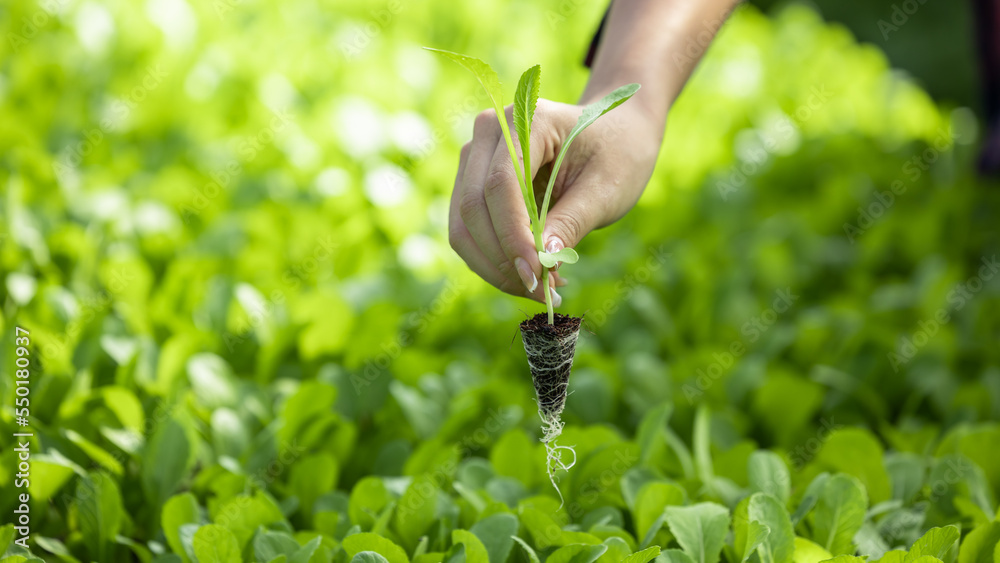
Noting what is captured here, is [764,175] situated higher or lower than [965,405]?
higher

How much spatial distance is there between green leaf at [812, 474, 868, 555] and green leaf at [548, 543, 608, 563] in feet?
1.21

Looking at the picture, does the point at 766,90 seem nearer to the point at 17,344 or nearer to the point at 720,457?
the point at 720,457

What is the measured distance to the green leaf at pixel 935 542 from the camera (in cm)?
104

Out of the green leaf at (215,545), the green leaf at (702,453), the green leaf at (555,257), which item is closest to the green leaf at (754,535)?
the green leaf at (702,453)

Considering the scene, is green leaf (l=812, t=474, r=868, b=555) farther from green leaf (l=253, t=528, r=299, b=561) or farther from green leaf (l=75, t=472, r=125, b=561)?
green leaf (l=75, t=472, r=125, b=561)

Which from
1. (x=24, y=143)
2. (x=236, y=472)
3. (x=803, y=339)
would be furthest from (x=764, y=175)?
(x=24, y=143)

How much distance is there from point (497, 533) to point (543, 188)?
50 cm

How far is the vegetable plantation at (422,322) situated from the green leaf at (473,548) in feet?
0.05

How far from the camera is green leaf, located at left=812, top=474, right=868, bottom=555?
116 cm

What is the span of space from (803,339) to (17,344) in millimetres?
1665

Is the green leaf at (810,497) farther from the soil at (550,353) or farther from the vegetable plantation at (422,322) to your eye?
the soil at (550,353)

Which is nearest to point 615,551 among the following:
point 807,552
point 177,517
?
point 807,552

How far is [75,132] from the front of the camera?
2.33m

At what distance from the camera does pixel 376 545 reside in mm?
1039
